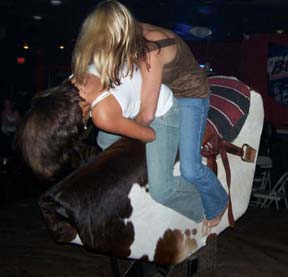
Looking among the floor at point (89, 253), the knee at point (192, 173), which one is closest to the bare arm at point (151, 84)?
the knee at point (192, 173)

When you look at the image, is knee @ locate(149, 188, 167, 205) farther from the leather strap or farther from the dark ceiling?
the dark ceiling

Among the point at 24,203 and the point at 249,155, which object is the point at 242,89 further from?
the point at 24,203

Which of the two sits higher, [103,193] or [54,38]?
[103,193]

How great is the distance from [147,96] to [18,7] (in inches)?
308

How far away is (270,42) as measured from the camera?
8.55 meters

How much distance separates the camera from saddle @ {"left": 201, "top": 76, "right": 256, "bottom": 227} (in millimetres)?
2344

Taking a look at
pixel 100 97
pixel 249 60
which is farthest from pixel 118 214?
pixel 249 60

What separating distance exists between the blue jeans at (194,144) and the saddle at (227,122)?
0.14 meters

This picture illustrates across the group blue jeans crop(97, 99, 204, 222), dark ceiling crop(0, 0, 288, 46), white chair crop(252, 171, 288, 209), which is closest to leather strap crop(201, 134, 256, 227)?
blue jeans crop(97, 99, 204, 222)

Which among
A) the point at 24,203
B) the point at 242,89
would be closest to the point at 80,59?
the point at 242,89

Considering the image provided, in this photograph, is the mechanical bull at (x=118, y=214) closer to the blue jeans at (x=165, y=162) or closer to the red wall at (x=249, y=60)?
the blue jeans at (x=165, y=162)

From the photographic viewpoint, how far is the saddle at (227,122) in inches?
92.3

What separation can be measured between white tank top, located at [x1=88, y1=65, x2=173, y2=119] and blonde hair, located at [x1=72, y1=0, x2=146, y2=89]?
0.03 m

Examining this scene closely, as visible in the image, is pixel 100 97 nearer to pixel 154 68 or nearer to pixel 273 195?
pixel 154 68
